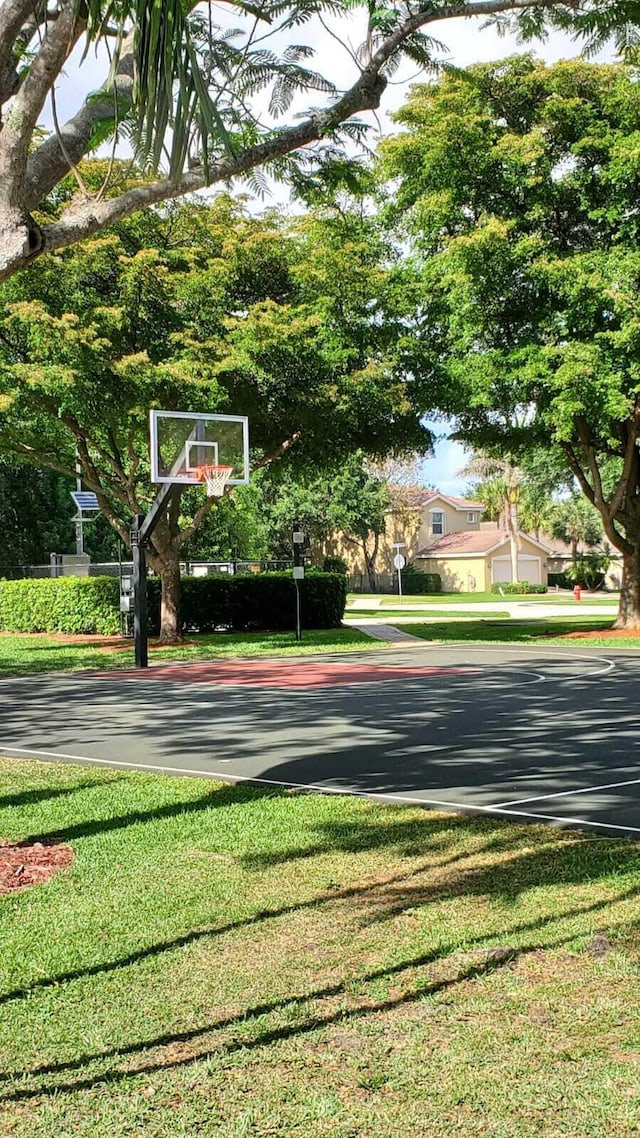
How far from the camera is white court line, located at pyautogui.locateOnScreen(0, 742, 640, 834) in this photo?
24.8ft

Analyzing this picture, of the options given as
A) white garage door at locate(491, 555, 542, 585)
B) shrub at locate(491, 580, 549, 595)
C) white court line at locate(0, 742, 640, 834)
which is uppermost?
white garage door at locate(491, 555, 542, 585)

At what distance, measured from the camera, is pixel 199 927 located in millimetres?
5367

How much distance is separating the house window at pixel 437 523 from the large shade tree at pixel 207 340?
49.4 m

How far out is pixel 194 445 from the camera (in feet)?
77.8

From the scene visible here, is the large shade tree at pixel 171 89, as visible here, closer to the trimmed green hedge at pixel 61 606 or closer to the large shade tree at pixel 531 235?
the large shade tree at pixel 531 235

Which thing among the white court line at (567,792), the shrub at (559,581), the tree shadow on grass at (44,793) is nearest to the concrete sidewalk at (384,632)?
the white court line at (567,792)

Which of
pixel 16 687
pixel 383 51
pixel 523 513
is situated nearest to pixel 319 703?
pixel 16 687

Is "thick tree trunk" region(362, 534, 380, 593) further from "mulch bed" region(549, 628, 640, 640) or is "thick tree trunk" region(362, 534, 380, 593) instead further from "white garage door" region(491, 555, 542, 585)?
"mulch bed" region(549, 628, 640, 640)

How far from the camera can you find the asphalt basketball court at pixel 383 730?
884 cm

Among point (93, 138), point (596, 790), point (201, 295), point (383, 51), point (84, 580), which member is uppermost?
point (201, 295)

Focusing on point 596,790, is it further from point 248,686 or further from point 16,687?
point 16,687

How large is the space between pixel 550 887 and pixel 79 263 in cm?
1999

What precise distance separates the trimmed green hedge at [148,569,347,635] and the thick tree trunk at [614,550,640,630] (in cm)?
928

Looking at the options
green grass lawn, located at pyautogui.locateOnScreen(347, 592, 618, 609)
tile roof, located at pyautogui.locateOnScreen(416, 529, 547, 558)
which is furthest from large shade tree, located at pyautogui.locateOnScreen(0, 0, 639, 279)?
tile roof, located at pyautogui.locateOnScreen(416, 529, 547, 558)
